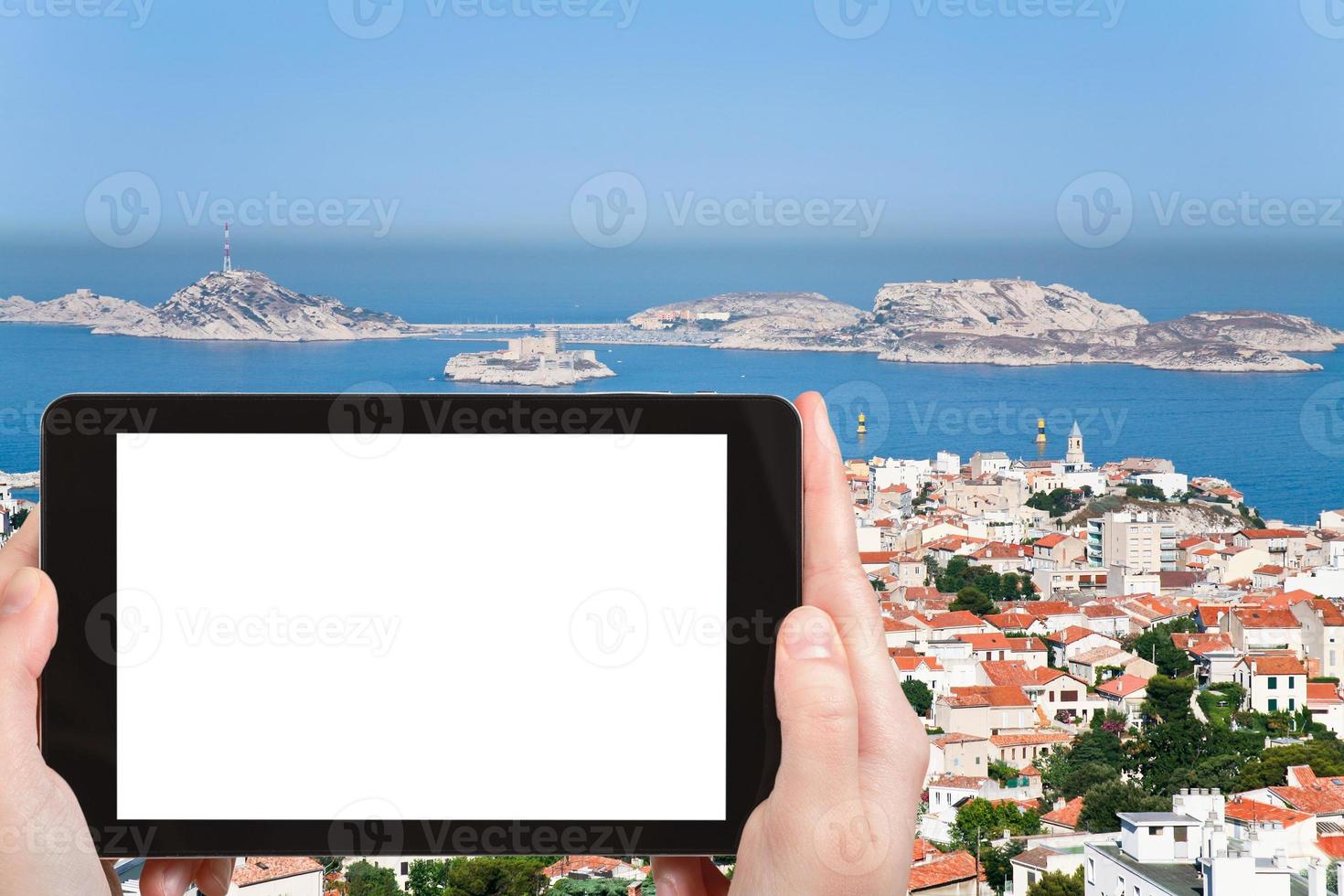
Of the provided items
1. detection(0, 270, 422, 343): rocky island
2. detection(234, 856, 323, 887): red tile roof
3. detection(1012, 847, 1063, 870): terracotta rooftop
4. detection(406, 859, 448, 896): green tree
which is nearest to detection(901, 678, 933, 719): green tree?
detection(1012, 847, 1063, 870): terracotta rooftop

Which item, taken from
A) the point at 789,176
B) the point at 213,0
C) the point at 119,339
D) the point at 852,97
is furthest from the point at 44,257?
the point at 852,97

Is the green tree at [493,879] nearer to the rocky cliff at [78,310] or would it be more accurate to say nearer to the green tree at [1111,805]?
the green tree at [1111,805]

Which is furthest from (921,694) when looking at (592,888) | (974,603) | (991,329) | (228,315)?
(228,315)

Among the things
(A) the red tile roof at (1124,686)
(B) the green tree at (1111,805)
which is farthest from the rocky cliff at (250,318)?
(B) the green tree at (1111,805)

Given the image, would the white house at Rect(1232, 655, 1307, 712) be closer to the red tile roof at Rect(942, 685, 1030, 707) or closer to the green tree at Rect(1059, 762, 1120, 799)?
the green tree at Rect(1059, 762, 1120, 799)

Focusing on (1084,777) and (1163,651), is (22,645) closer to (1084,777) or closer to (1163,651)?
(1084,777)
